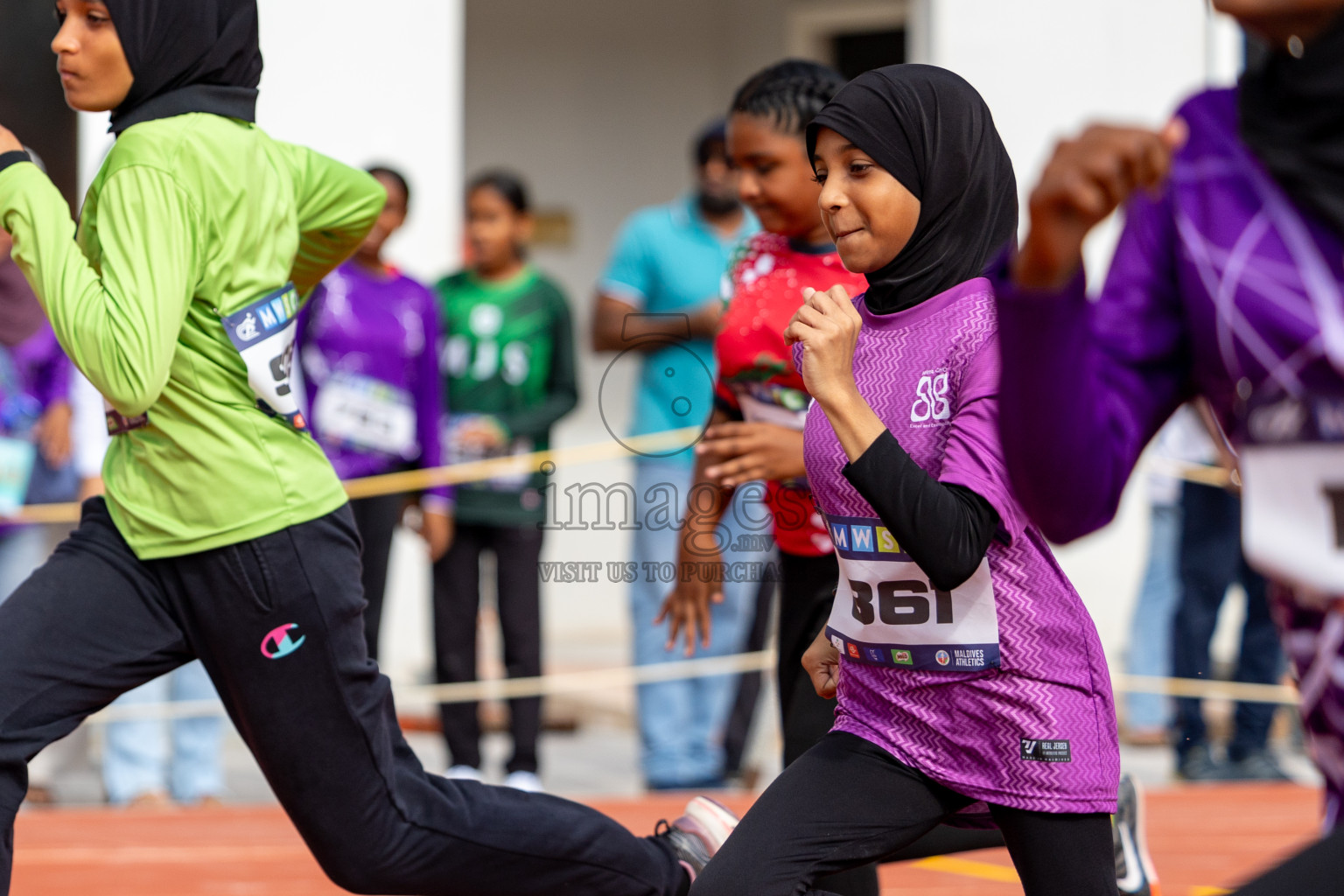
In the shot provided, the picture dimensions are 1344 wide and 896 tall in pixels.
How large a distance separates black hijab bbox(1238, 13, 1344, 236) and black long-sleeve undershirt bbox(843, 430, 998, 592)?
0.70 metres

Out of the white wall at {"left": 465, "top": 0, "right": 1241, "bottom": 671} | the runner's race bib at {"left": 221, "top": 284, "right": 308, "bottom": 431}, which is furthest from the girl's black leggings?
the white wall at {"left": 465, "top": 0, "right": 1241, "bottom": 671}

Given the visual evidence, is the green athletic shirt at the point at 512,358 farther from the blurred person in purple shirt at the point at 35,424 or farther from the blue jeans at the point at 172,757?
the blurred person in purple shirt at the point at 35,424

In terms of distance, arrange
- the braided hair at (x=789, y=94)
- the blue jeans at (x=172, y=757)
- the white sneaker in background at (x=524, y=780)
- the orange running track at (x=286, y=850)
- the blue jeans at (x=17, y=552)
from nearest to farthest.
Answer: the braided hair at (x=789, y=94) < the orange running track at (x=286, y=850) < the white sneaker in background at (x=524, y=780) < the blue jeans at (x=17, y=552) < the blue jeans at (x=172, y=757)

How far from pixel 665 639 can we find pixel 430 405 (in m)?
1.23

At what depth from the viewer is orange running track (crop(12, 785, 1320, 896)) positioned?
4.42 meters

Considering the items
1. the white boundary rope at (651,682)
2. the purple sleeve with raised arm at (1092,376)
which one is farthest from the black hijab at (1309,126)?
the white boundary rope at (651,682)

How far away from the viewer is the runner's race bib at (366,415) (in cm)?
562

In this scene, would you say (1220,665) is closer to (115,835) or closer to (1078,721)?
(115,835)

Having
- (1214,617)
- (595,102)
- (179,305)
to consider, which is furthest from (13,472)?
(595,102)

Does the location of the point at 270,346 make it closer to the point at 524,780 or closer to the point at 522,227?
the point at 524,780

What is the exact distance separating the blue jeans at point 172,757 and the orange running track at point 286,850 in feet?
0.82

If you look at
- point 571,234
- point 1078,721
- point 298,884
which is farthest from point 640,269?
point 571,234

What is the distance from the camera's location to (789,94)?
10.8ft

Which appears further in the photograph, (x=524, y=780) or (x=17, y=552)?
(x=17, y=552)
